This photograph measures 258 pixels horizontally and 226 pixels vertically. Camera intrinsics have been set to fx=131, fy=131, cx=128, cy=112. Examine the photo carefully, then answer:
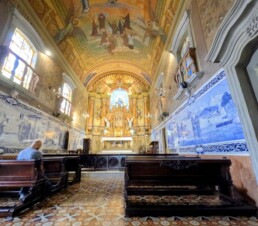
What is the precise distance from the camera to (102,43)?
9523mm

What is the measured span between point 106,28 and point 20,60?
5592 mm

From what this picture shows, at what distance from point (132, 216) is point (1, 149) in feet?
13.6

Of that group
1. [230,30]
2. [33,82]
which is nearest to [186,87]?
[230,30]

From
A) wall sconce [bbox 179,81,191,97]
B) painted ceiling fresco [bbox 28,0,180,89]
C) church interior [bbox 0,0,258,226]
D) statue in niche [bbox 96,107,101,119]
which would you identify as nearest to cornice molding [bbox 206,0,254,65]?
church interior [bbox 0,0,258,226]

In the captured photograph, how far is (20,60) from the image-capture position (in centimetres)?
486

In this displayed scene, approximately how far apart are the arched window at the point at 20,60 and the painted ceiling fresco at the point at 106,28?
150 centimetres

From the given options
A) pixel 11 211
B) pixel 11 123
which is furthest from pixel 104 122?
pixel 11 211

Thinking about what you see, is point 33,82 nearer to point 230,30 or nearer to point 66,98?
point 66,98

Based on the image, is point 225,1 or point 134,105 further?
point 134,105

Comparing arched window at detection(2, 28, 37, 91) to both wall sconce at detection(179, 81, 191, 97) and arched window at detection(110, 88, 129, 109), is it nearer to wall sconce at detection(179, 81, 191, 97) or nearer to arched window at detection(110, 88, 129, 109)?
wall sconce at detection(179, 81, 191, 97)

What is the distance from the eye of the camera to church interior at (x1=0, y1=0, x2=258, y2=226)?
2129mm

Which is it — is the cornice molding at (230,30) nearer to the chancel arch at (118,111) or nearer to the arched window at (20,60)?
the arched window at (20,60)

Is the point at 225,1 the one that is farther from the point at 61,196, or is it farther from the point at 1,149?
the point at 1,149

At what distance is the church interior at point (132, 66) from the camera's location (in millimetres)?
2129
